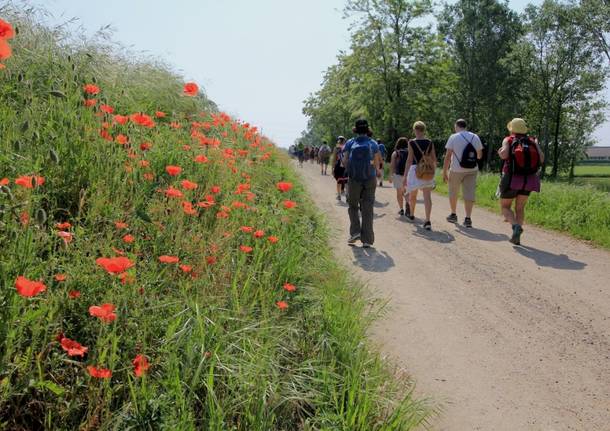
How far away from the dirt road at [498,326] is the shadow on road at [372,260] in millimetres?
14

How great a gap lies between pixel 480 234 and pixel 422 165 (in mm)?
1597

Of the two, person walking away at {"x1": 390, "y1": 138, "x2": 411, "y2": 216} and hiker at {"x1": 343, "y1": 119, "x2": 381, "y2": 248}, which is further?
person walking away at {"x1": 390, "y1": 138, "x2": 411, "y2": 216}

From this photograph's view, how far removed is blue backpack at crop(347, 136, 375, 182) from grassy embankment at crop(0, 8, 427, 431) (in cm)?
287

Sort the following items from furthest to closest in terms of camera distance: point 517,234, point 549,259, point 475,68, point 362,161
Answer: point 475,68
point 517,234
point 362,161
point 549,259

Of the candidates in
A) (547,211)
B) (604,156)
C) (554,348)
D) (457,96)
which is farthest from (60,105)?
(604,156)

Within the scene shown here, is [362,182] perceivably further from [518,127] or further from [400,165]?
[400,165]

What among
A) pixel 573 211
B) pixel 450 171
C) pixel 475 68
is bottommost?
pixel 573 211

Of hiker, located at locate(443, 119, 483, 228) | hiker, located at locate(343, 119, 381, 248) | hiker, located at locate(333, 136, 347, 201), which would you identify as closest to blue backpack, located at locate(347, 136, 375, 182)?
hiker, located at locate(343, 119, 381, 248)

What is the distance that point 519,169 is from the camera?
8297 millimetres

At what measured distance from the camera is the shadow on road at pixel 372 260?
21.5ft

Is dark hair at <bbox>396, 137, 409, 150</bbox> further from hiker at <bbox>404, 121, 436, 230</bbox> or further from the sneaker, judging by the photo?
the sneaker

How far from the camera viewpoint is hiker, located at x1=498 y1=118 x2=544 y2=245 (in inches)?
325

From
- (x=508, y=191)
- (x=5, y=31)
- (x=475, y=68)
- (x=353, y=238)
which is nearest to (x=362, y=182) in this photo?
(x=353, y=238)

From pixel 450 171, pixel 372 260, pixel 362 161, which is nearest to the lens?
pixel 372 260
